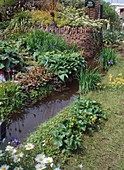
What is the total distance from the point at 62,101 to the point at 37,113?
0.67 m

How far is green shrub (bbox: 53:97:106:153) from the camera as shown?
238 centimetres

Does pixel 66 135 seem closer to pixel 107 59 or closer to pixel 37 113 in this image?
pixel 37 113

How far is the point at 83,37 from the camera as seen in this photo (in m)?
6.57

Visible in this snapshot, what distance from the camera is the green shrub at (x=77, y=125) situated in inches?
93.5

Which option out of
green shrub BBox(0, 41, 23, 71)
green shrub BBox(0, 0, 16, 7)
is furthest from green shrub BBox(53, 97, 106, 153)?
green shrub BBox(0, 0, 16, 7)

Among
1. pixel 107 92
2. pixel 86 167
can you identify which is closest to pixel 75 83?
pixel 107 92

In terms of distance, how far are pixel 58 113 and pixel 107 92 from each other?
1.21 metres

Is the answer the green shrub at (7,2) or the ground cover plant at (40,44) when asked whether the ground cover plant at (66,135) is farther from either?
the green shrub at (7,2)

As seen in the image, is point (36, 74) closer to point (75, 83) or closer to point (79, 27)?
point (75, 83)

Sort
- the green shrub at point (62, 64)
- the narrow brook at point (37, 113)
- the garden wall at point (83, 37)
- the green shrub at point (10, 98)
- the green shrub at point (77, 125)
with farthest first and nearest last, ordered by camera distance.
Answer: the garden wall at point (83, 37), the green shrub at point (62, 64), the green shrub at point (10, 98), the narrow brook at point (37, 113), the green shrub at point (77, 125)

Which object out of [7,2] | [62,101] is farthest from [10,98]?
[7,2]

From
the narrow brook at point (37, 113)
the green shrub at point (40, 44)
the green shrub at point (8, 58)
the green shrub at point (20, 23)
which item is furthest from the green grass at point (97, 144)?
the green shrub at point (20, 23)

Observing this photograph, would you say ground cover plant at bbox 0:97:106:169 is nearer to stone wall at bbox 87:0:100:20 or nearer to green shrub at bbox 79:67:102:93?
green shrub at bbox 79:67:102:93

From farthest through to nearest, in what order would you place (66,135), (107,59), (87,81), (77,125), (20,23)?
(20,23) < (107,59) < (87,81) < (77,125) < (66,135)
